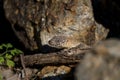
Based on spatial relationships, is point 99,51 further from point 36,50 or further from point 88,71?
point 36,50

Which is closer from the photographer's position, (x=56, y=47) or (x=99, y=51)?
(x=99, y=51)

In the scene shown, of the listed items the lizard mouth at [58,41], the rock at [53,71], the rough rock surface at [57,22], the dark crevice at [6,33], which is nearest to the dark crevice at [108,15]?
the rough rock surface at [57,22]

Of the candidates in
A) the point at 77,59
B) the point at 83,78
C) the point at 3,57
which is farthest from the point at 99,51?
the point at 3,57

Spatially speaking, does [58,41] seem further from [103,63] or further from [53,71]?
[103,63]

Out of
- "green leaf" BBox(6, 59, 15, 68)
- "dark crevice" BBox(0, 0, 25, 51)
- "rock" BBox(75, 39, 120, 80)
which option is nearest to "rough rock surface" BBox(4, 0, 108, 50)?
"green leaf" BBox(6, 59, 15, 68)

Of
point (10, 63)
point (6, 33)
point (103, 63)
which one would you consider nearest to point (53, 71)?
point (10, 63)

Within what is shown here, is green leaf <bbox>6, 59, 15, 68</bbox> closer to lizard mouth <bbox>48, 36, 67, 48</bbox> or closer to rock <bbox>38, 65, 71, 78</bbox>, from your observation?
rock <bbox>38, 65, 71, 78</bbox>

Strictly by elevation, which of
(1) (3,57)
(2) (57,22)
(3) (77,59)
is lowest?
(1) (3,57)
